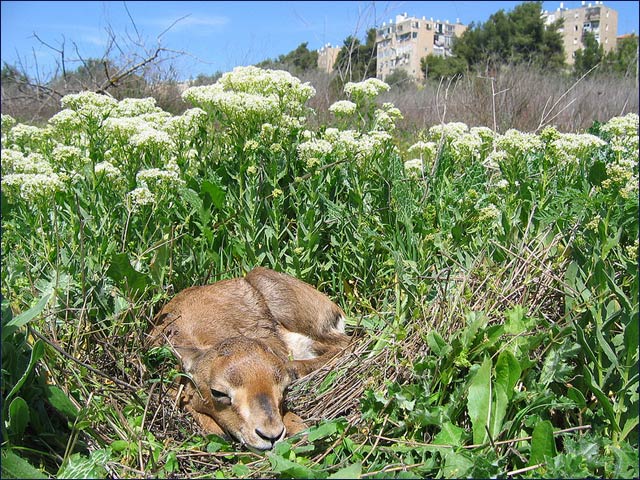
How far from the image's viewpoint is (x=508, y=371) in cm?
360

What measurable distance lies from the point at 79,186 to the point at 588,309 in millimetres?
3798

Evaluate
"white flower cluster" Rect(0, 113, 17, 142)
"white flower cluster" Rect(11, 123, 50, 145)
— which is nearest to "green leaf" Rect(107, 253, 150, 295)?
"white flower cluster" Rect(11, 123, 50, 145)

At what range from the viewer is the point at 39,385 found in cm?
357

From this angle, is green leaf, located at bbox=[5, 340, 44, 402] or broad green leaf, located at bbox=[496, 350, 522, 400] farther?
Answer: broad green leaf, located at bbox=[496, 350, 522, 400]

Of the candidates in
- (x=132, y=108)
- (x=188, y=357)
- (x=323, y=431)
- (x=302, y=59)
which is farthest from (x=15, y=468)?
(x=302, y=59)

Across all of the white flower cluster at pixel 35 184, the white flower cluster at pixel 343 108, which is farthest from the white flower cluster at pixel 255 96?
the white flower cluster at pixel 35 184

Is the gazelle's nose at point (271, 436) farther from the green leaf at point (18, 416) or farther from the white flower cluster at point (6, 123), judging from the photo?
the white flower cluster at point (6, 123)

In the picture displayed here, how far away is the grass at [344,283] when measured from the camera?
3482mm

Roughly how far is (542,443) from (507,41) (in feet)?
54.0

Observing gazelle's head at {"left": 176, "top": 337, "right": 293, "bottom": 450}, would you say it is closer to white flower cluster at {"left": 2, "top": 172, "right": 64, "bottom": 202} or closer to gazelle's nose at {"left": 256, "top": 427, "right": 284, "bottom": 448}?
gazelle's nose at {"left": 256, "top": 427, "right": 284, "bottom": 448}

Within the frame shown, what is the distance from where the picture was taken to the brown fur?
3799 mm

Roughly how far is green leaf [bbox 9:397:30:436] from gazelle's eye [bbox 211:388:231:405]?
1.05 m

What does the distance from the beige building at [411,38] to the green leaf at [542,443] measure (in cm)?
509

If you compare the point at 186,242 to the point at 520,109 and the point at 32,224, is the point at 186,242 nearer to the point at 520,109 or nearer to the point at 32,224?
the point at 32,224
